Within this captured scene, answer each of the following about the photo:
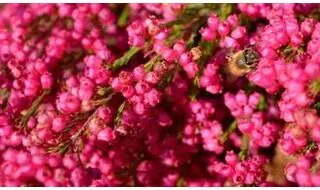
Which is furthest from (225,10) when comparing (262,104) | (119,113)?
(119,113)

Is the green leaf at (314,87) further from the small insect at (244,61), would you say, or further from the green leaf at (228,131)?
the green leaf at (228,131)

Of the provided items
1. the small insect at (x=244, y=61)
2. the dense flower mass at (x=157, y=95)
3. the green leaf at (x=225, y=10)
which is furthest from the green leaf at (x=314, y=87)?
the green leaf at (x=225, y=10)

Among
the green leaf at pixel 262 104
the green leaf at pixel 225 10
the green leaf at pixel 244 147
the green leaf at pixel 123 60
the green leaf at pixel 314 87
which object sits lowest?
the green leaf at pixel 244 147

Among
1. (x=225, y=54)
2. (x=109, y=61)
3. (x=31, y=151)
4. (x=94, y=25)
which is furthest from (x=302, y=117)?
(x=94, y=25)

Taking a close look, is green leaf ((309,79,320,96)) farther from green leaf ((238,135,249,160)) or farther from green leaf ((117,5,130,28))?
green leaf ((117,5,130,28))

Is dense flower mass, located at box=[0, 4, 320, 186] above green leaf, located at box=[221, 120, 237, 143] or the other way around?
above

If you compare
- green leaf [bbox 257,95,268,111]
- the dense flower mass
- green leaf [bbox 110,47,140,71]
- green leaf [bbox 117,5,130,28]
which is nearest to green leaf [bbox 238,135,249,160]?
the dense flower mass

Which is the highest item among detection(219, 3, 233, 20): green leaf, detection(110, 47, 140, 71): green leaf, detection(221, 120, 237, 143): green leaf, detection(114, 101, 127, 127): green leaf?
detection(219, 3, 233, 20): green leaf
